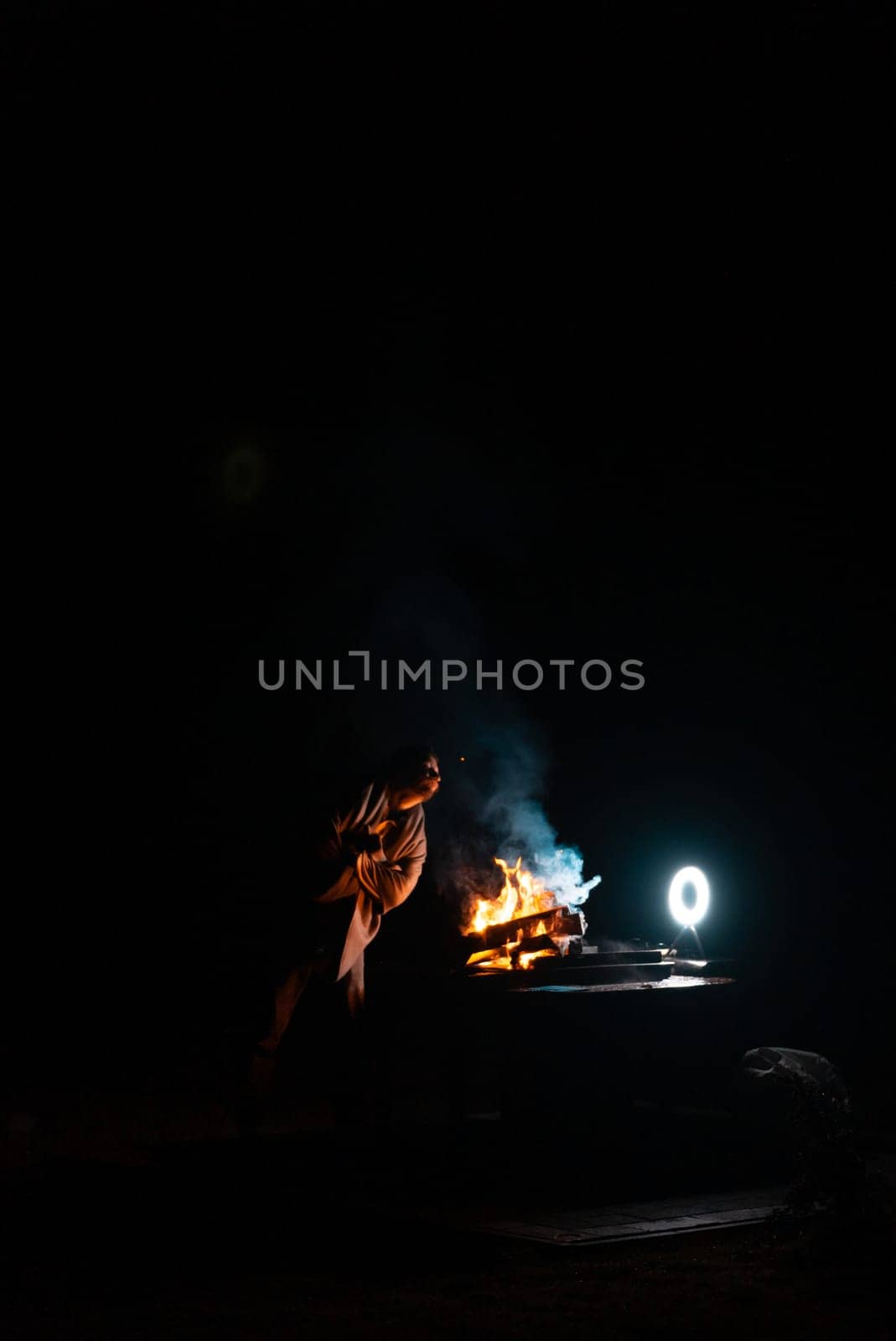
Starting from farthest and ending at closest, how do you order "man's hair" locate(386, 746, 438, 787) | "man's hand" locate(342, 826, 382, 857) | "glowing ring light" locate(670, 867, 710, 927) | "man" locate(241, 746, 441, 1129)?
"glowing ring light" locate(670, 867, 710, 927) → "man's hair" locate(386, 746, 438, 787) → "man's hand" locate(342, 826, 382, 857) → "man" locate(241, 746, 441, 1129)

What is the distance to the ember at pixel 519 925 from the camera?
7812 mm

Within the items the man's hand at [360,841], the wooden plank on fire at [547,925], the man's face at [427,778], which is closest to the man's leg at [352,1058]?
the man's hand at [360,841]

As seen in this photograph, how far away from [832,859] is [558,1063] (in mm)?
5116

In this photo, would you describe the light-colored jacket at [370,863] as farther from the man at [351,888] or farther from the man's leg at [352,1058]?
the man's leg at [352,1058]

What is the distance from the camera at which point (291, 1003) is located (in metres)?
7.54

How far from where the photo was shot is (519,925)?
804cm

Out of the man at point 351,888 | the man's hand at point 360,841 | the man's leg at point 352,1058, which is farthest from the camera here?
the man's hand at point 360,841

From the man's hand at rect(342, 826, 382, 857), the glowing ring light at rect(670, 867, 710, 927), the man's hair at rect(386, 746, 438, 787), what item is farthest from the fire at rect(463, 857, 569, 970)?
the man's hair at rect(386, 746, 438, 787)

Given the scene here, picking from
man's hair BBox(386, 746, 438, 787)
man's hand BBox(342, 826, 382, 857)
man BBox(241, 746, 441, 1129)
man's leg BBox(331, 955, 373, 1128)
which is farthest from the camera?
man's hair BBox(386, 746, 438, 787)

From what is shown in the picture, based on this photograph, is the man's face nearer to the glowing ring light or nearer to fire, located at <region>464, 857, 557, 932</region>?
fire, located at <region>464, 857, 557, 932</region>

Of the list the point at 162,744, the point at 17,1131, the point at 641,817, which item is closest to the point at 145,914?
the point at 162,744

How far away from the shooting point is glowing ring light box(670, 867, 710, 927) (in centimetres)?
839

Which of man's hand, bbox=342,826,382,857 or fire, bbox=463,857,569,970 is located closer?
man's hand, bbox=342,826,382,857

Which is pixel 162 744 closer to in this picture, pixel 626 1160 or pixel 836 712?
pixel 836 712
